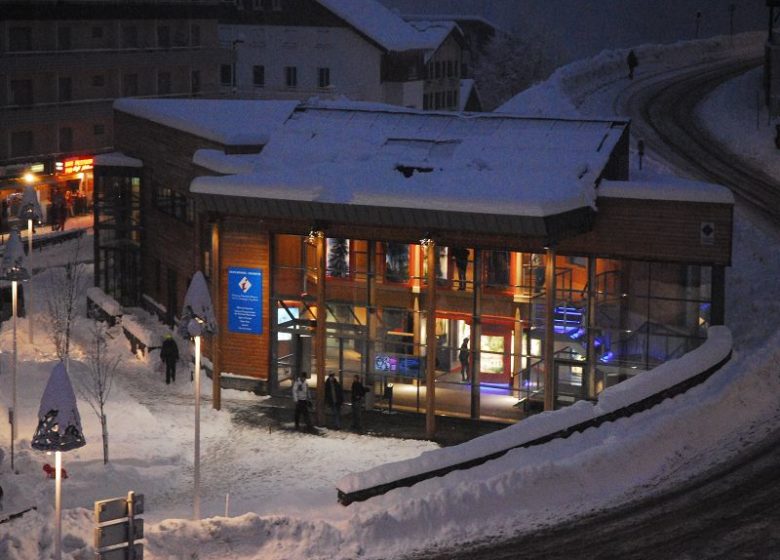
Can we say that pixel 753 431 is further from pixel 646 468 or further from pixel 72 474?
pixel 72 474

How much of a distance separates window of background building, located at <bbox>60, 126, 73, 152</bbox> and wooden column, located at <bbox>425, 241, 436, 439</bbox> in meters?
44.7

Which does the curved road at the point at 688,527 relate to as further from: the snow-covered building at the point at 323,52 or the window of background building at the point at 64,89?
the snow-covered building at the point at 323,52

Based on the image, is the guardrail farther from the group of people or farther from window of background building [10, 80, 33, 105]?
window of background building [10, 80, 33, 105]

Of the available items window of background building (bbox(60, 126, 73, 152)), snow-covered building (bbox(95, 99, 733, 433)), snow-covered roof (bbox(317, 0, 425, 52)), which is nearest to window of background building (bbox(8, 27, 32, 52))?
window of background building (bbox(60, 126, 73, 152))

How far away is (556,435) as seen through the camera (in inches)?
1257

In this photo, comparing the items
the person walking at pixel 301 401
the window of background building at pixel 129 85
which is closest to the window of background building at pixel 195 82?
the window of background building at pixel 129 85

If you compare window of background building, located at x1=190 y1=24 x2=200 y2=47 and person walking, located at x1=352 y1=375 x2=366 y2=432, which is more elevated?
window of background building, located at x1=190 y1=24 x2=200 y2=47

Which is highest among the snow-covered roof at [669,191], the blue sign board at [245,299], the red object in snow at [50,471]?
the snow-covered roof at [669,191]

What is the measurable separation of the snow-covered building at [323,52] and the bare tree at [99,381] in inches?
1982

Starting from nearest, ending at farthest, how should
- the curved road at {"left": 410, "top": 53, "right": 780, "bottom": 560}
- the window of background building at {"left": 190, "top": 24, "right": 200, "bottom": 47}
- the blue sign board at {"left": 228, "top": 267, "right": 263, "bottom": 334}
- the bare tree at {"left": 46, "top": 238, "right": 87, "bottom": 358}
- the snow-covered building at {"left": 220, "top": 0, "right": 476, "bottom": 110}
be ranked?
the curved road at {"left": 410, "top": 53, "right": 780, "bottom": 560}, the blue sign board at {"left": 228, "top": 267, "right": 263, "bottom": 334}, the bare tree at {"left": 46, "top": 238, "right": 87, "bottom": 358}, the window of background building at {"left": 190, "top": 24, "right": 200, "bottom": 47}, the snow-covered building at {"left": 220, "top": 0, "right": 476, "bottom": 110}

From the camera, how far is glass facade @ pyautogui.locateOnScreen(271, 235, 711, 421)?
36.8 m

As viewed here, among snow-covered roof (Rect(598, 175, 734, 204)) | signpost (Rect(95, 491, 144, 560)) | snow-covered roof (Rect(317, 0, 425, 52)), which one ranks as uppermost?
snow-covered roof (Rect(317, 0, 425, 52))

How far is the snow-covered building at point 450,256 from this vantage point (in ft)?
120

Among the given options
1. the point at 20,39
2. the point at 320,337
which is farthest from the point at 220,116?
the point at 20,39
